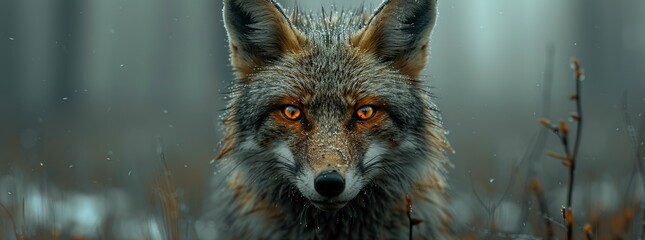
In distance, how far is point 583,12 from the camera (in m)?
31.8

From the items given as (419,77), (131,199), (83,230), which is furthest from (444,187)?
(131,199)

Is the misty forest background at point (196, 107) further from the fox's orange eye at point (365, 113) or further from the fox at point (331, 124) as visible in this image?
the fox's orange eye at point (365, 113)

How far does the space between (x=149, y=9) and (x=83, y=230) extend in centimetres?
2792

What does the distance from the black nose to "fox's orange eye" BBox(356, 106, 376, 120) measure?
0.62 m

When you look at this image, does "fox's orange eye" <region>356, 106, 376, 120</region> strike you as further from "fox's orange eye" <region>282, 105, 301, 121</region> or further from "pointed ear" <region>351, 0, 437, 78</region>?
"pointed ear" <region>351, 0, 437, 78</region>

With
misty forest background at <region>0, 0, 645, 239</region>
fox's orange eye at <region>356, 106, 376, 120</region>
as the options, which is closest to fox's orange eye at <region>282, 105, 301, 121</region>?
fox's orange eye at <region>356, 106, 376, 120</region>

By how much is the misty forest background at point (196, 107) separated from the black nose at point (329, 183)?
0.68m

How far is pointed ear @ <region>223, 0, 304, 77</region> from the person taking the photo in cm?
460

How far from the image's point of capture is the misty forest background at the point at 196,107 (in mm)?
5930

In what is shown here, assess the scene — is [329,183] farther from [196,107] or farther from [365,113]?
[196,107]

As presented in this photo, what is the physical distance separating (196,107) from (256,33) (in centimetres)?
1668

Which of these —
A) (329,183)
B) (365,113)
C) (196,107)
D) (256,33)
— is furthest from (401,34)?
(196,107)

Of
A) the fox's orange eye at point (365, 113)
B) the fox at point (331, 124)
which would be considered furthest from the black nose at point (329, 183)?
the fox's orange eye at point (365, 113)

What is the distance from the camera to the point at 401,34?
4715 mm
